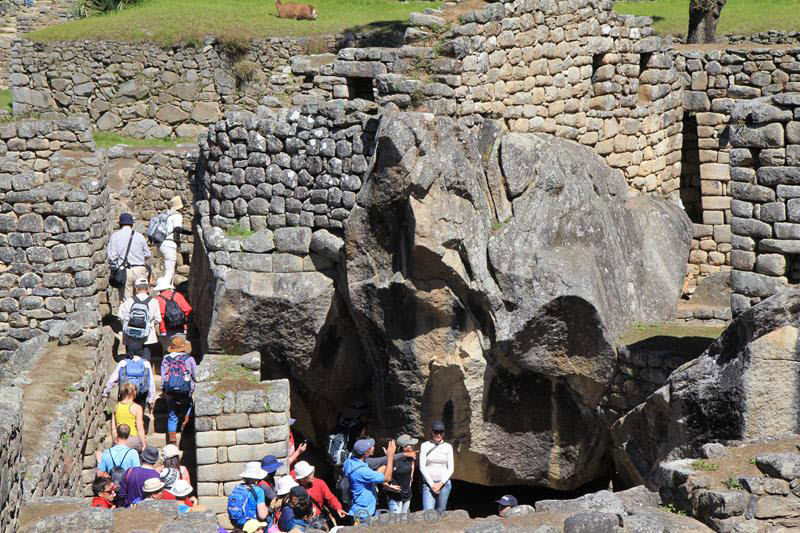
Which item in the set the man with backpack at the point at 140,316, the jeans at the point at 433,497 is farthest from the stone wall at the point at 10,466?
the jeans at the point at 433,497

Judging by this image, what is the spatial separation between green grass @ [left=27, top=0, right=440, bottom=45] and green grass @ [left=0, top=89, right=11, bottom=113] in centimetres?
150

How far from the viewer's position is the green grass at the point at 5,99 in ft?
95.7

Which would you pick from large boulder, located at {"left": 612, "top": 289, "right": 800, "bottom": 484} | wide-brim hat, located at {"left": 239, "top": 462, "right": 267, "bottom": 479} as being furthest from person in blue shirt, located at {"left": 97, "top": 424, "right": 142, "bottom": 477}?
large boulder, located at {"left": 612, "top": 289, "right": 800, "bottom": 484}

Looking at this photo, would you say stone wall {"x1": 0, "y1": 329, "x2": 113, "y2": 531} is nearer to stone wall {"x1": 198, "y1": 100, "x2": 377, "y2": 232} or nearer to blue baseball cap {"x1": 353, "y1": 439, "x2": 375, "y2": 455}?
stone wall {"x1": 198, "y1": 100, "x2": 377, "y2": 232}

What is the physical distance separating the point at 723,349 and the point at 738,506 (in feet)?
8.95

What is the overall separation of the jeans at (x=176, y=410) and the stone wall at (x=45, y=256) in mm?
1728

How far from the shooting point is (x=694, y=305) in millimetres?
16906

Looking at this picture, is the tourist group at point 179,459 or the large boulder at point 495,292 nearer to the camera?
the tourist group at point 179,459

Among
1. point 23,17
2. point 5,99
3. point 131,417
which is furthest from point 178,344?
point 23,17

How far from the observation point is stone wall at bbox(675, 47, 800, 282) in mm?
18125

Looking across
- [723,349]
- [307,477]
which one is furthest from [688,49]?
[307,477]

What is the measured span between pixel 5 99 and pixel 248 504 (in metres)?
19.2

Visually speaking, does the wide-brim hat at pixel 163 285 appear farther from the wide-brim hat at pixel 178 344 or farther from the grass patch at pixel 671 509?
the grass patch at pixel 671 509

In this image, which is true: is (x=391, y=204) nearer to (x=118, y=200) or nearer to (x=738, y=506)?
(x=738, y=506)
